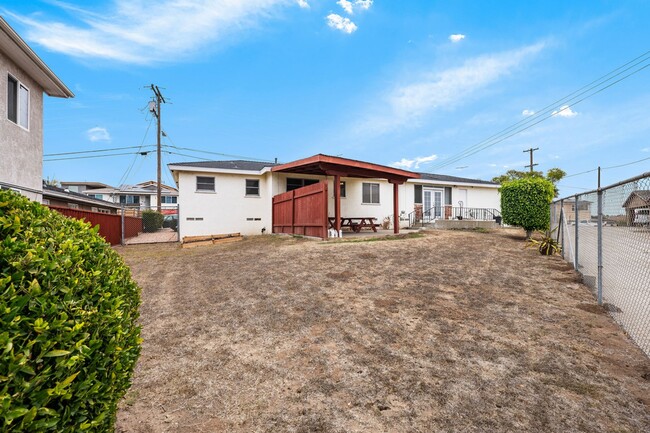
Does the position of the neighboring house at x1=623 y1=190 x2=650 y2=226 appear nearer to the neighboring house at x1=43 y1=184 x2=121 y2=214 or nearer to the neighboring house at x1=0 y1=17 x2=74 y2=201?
the neighboring house at x1=0 y1=17 x2=74 y2=201

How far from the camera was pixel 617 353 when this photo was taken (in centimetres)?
388

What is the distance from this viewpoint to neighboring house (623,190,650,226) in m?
3.86

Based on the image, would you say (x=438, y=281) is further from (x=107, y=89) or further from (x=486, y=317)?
(x=107, y=89)

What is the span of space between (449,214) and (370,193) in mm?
7137

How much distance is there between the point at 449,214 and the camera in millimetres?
22125

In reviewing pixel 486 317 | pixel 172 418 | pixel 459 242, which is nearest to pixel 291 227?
pixel 459 242

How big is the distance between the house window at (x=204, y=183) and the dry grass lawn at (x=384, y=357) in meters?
9.59

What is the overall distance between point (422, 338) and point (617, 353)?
93.2 inches

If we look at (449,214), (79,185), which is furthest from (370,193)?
(79,185)

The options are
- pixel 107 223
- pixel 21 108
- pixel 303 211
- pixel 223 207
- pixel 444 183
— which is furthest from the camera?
pixel 444 183

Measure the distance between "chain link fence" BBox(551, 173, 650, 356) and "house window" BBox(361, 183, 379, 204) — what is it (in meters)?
12.2

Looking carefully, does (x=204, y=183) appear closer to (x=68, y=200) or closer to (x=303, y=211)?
(x=303, y=211)

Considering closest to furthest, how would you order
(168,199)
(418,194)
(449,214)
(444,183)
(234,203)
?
(234,203) < (418,194) < (444,183) < (449,214) < (168,199)

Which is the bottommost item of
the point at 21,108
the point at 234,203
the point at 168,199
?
the point at 234,203
